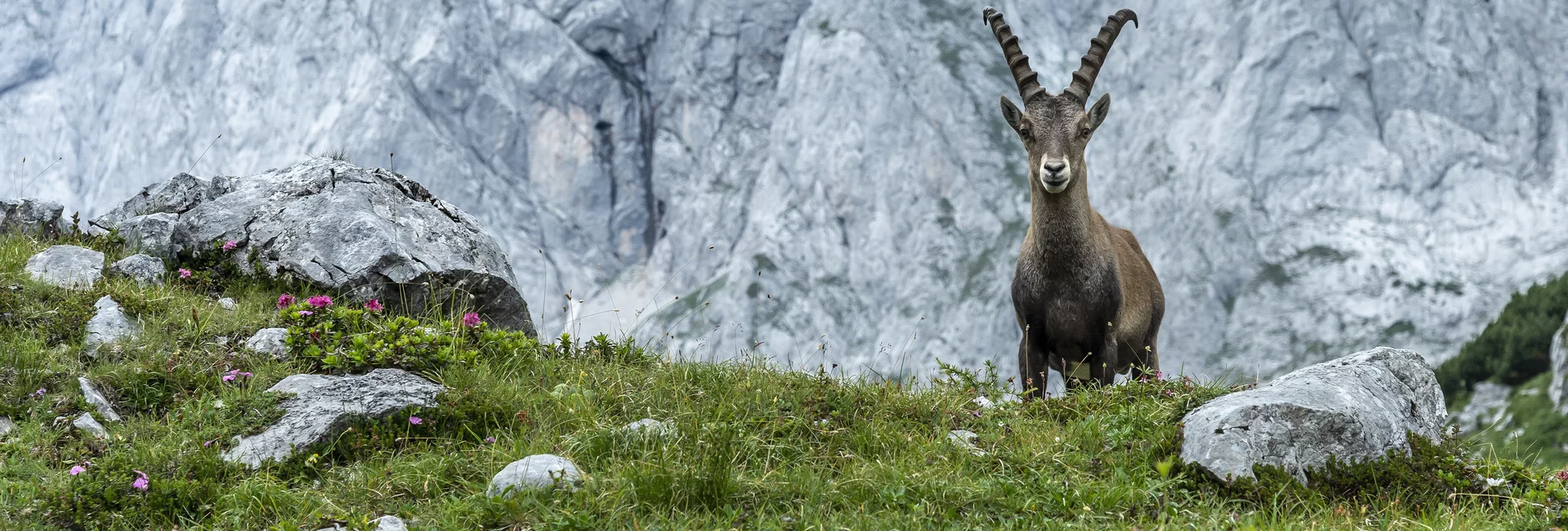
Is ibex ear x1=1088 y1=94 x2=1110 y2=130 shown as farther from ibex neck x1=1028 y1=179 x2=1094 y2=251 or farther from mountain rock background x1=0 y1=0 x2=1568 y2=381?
mountain rock background x1=0 y1=0 x2=1568 y2=381

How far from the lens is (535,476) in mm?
5992

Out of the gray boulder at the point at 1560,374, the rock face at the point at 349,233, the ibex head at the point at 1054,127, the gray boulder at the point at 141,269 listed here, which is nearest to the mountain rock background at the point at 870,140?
the gray boulder at the point at 1560,374

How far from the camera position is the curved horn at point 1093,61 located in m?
11.4

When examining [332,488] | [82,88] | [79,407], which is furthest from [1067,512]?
[82,88]

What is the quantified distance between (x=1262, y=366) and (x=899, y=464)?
131 meters

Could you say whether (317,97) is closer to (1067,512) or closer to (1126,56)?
(1126,56)

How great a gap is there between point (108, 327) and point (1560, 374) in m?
87.8

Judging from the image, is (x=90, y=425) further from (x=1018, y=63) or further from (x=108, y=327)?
(x=1018, y=63)

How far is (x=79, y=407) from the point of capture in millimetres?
7008

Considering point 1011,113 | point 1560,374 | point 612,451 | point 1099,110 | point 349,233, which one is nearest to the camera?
point 612,451

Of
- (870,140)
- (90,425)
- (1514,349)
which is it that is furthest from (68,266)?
(870,140)

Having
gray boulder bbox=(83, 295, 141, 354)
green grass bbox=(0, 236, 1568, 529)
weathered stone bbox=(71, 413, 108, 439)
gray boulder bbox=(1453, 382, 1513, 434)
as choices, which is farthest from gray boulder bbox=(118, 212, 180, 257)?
gray boulder bbox=(1453, 382, 1513, 434)

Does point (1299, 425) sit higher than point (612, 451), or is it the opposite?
point (1299, 425)

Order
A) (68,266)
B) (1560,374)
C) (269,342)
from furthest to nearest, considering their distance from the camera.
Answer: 1. (1560,374)
2. (68,266)
3. (269,342)
